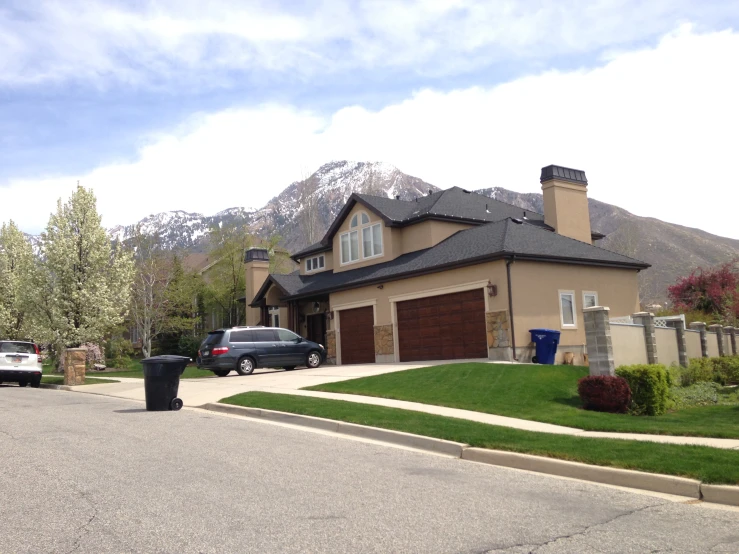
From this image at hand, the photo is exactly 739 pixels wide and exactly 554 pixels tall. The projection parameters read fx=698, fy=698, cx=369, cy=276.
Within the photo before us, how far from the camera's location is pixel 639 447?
369 inches

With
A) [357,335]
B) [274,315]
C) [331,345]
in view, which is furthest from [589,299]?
[274,315]

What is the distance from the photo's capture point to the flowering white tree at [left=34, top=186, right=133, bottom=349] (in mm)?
28484

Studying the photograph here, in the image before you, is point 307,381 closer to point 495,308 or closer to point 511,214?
point 495,308

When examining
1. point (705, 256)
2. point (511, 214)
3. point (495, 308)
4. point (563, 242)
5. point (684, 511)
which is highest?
point (705, 256)

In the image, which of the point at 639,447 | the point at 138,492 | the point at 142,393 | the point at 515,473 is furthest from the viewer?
the point at 142,393

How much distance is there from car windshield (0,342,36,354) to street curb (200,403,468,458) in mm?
12452

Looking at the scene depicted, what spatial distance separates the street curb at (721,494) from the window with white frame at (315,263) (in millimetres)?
28734

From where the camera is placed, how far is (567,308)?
959 inches

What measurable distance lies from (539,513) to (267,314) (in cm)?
3131

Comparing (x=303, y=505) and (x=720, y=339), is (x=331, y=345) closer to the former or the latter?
(x=720, y=339)

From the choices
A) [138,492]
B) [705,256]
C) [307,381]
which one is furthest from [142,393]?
[705,256]

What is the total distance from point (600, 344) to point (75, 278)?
2155 centimetres

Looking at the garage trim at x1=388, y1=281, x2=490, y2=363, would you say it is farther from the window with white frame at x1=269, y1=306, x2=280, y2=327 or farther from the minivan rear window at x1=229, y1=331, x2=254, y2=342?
the window with white frame at x1=269, y1=306, x2=280, y2=327

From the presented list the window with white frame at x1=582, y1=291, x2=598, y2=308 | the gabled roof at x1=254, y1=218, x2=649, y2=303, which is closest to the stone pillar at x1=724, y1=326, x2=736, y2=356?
the gabled roof at x1=254, y1=218, x2=649, y2=303
